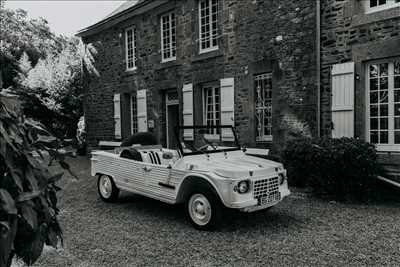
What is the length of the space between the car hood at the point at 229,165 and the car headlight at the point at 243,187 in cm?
10

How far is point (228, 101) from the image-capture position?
34.1ft

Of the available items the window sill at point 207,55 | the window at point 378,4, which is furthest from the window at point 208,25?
the window at point 378,4

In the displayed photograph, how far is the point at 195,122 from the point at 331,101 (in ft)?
15.4

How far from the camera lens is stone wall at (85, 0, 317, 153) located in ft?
28.5

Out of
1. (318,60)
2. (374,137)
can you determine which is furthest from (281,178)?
(318,60)

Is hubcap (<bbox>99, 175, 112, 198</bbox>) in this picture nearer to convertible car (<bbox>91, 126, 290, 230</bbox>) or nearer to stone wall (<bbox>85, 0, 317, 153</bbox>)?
convertible car (<bbox>91, 126, 290, 230</bbox>)

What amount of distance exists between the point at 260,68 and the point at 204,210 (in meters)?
5.65

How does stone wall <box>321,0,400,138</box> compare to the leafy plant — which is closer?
the leafy plant

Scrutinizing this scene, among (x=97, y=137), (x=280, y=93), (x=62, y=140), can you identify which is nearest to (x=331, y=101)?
(x=280, y=93)

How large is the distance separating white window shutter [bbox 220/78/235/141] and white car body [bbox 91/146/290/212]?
401cm

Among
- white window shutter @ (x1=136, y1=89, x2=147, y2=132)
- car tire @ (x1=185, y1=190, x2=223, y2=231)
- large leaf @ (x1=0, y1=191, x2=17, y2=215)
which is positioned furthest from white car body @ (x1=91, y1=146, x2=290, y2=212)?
white window shutter @ (x1=136, y1=89, x2=147, y2=132)

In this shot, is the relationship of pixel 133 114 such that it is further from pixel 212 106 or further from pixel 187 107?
pixel 212 106

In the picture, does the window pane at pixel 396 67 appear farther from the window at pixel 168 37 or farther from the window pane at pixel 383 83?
the window at pixel 168 37

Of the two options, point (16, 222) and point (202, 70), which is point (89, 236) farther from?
point (202, 70)
